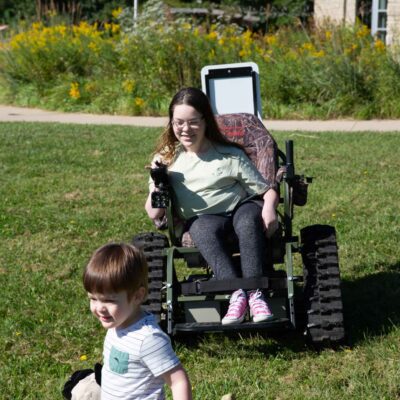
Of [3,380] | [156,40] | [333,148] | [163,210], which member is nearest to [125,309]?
[3,380]

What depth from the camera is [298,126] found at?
38.7 ft

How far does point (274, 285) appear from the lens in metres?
4.27

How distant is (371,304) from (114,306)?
2534 millimetres

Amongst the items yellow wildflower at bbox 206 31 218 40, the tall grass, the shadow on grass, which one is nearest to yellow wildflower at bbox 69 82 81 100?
the tall grass

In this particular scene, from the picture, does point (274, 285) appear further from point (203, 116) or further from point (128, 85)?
point (128, 85)

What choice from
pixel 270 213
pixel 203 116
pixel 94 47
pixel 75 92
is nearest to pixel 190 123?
pixel 203 116

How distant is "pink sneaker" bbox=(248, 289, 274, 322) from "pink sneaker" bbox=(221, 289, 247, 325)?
0.13ft

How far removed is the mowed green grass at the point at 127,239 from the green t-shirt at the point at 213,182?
0.71 m

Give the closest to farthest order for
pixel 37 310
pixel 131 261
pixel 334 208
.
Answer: pixel 131 261
pixel 37 310
pixel 334 208

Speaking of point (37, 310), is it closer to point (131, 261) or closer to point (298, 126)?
point (131, 261)

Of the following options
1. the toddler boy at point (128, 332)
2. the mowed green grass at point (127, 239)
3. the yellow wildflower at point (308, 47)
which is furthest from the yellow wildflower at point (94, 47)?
the toddler boy at point (128, 332)

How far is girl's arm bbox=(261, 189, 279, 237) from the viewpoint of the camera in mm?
4312

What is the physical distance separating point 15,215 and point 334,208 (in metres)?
2.71

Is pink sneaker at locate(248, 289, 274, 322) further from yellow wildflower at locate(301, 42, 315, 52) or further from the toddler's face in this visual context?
yellow wildflower at locate(301, 42, 315, 52)
